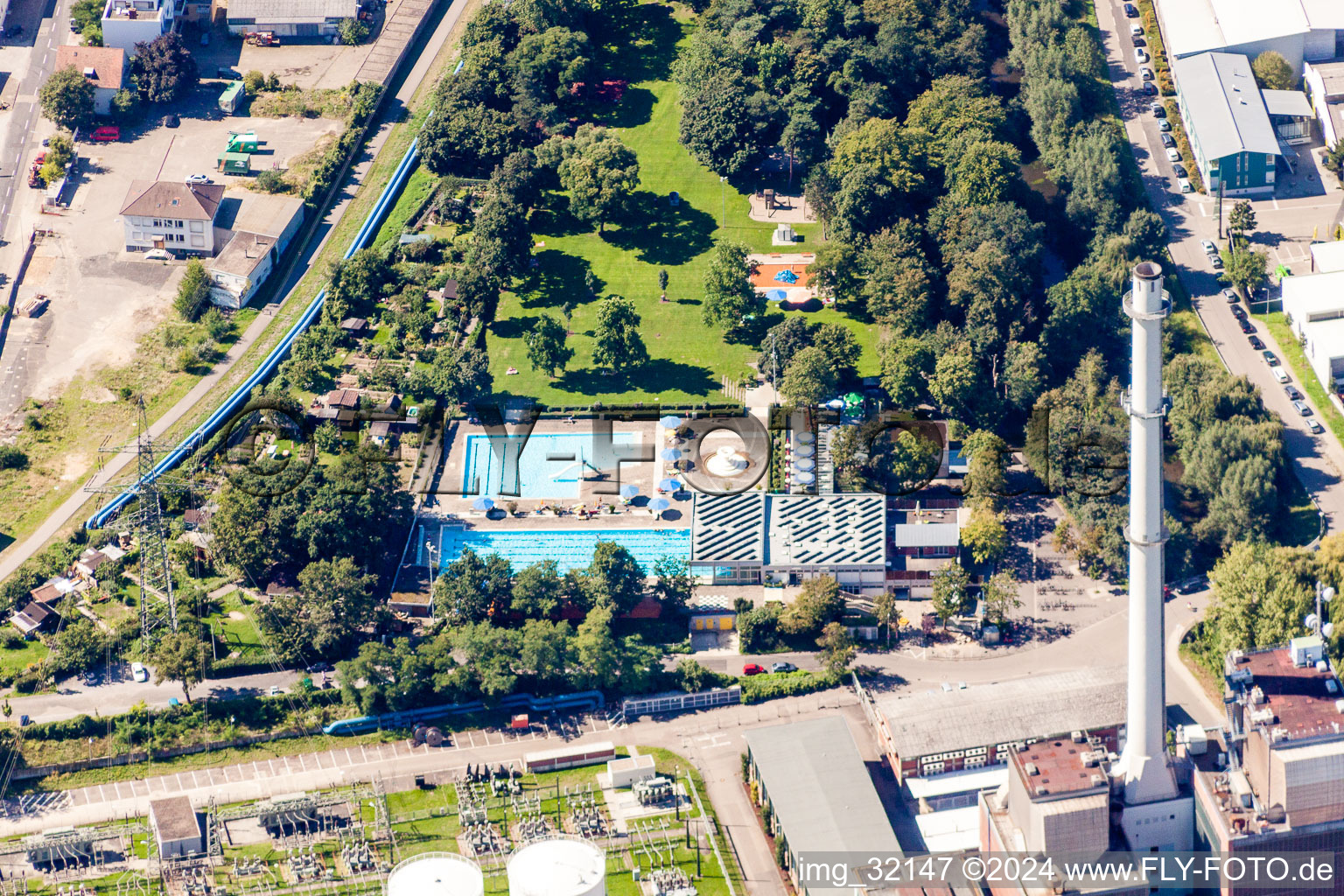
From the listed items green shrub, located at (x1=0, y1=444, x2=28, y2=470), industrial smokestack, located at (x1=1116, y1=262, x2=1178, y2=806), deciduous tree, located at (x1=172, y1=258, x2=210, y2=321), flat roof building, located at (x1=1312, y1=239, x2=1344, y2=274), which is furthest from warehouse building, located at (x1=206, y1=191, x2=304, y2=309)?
flat roof building, located at (x1=1312, y1=239, x2=1344, y2=274)

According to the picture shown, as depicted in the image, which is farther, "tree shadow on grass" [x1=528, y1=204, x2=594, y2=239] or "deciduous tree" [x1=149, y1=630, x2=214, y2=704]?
"tree shadow on grass" [x1=528, y1=204, x2=594, y2=239]

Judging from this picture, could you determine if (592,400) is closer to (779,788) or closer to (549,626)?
(549,626)

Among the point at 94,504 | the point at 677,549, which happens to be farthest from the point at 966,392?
the point at 94,504

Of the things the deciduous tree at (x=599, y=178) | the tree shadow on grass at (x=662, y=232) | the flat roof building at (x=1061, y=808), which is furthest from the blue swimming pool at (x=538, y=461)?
the flat roof building at (x=1061, y=808)

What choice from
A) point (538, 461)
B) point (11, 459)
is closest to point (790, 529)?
point (538, 461)

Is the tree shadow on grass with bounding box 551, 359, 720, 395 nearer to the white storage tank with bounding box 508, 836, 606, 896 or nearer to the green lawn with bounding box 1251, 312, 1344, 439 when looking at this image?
the green lawn with bounding box 1251, 312, 1344, 439

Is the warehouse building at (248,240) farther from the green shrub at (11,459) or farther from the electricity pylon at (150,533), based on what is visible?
the green shrub at (11,459)
